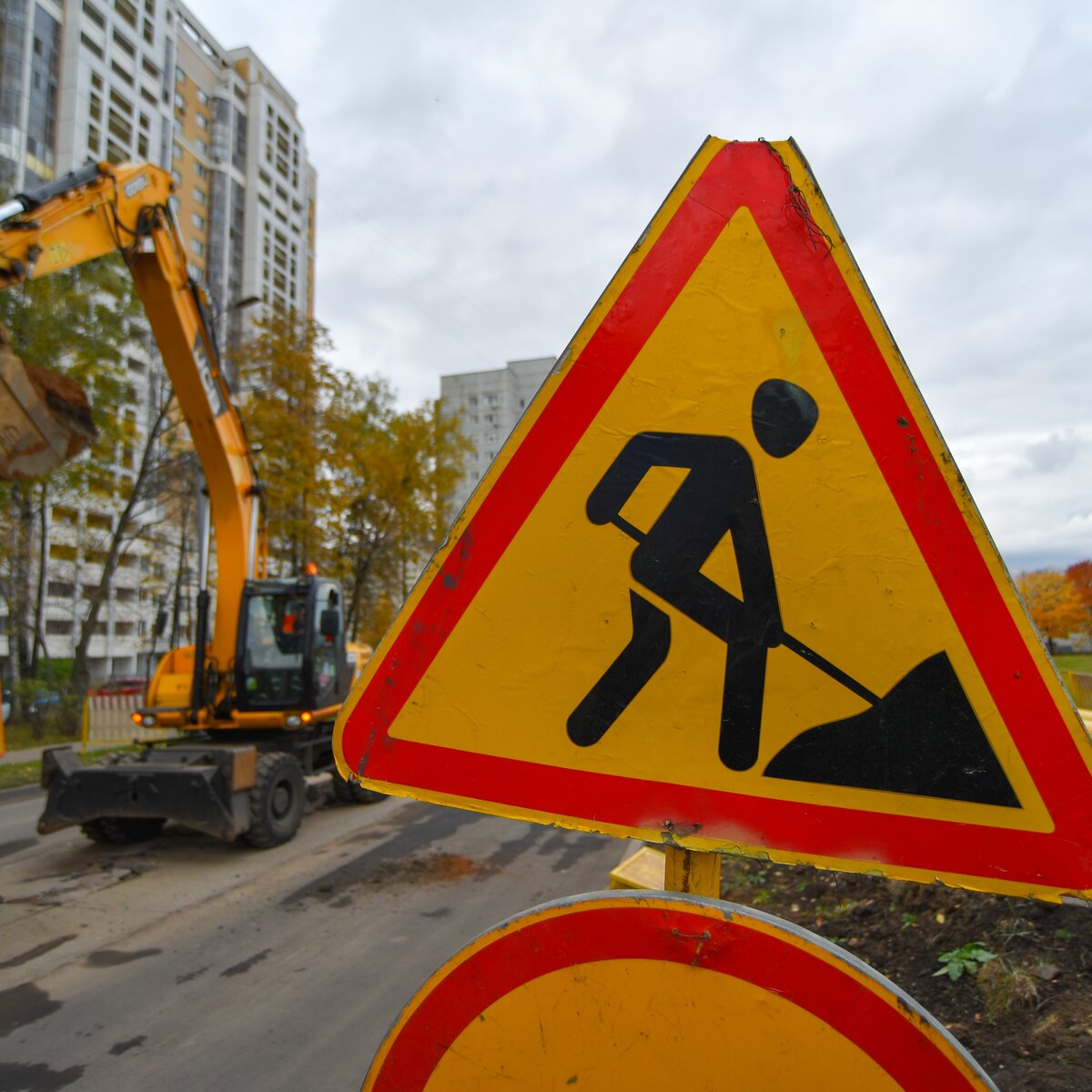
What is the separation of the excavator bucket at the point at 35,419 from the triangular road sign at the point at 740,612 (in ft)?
17.1

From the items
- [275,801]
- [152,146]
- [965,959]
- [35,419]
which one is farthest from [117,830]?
[152,146]

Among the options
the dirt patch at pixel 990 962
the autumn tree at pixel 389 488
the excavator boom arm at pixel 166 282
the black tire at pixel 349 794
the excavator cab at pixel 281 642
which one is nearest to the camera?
the dirt patch at pixel 990 962

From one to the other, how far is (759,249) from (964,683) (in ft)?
2.47

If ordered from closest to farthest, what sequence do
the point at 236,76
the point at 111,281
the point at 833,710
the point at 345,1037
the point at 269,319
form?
the point at 833,710 < the point at 345,1037 < the point at 111,281 < the point at 269,319 < the point at 236,76

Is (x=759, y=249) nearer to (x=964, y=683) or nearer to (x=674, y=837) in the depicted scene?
(x=964, y=683)

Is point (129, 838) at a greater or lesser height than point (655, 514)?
lesser

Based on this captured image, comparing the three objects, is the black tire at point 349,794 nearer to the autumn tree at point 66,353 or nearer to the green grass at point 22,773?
the green grass at point 22,773

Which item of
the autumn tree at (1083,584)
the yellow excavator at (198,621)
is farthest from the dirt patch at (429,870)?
the autumn tree at (1083,584)

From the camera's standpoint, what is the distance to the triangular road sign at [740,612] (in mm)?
1085

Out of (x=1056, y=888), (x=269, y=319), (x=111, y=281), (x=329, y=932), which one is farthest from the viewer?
(x=269, y=319)

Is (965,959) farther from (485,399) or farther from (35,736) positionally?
(485,399)

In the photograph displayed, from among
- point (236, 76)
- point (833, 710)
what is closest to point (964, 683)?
point (833, 710)

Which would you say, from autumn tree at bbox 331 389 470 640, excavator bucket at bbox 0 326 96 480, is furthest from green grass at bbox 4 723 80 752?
excavator bucket at bbox 0 326 96 480

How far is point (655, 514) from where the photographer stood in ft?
4.08
